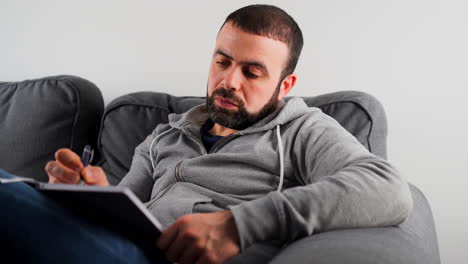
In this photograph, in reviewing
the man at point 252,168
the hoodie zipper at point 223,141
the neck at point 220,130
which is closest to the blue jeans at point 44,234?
the man at point 252,168

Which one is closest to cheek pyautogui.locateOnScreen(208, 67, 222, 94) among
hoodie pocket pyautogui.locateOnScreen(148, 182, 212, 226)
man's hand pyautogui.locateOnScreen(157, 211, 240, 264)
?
hoodie pocket pyautogui.locateOnScreen(148, 182, 212, 226)

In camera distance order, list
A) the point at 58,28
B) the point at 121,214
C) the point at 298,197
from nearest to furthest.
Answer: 1. the point at 121,214
2. the point at 298,197
3. the point at 58,28

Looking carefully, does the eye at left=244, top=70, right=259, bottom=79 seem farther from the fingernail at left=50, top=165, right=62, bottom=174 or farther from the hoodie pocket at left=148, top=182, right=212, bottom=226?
the fingernail at left=50, top=165, right=62, bottom=174

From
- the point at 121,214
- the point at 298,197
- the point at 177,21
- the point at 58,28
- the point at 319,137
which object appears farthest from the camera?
the point at 58,28

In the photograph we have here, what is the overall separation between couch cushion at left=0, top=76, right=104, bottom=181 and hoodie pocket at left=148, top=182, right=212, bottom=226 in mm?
616

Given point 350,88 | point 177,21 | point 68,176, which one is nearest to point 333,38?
point 350,88

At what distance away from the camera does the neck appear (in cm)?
133

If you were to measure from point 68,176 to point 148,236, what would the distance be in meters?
0.21

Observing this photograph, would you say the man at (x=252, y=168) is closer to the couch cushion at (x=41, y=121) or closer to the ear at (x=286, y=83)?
the ear at (x=286, y=83)

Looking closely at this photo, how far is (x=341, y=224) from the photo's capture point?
82 cm

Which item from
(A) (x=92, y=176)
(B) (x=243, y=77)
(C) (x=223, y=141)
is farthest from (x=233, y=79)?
(A) (x=92, y=176)

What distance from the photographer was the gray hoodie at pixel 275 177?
2.64 feet

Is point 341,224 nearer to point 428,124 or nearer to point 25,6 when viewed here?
point 428,124

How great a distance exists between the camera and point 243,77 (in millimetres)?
1203
